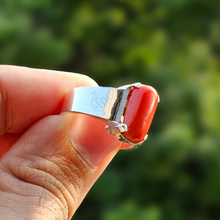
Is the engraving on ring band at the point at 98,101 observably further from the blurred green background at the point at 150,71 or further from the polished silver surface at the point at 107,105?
the blurred green background at the point at 150,71

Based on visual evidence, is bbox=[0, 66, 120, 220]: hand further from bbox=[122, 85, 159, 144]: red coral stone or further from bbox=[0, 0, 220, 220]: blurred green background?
bbox=[0, 0, 220, 220]: blurred green background

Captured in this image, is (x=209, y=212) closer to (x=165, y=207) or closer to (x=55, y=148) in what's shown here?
(x=165, y=207)

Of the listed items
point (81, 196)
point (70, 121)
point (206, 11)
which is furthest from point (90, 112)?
point (206, 11)

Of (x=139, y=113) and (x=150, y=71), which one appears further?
(x=150, y=71)

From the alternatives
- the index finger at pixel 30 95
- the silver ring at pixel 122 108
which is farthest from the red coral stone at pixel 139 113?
the index finger at pixel 30 95

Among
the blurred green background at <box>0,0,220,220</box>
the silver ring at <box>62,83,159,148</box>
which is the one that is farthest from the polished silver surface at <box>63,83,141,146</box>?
the blurred green background at <box>0,0,220,220</box>

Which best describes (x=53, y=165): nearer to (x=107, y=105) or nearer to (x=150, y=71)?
(x=107, y=105)

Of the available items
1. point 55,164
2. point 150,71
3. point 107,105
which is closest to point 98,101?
point 107,105
